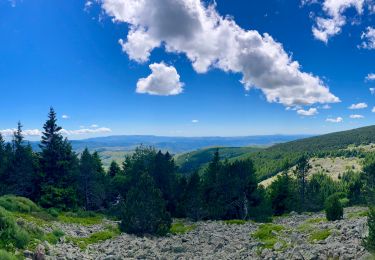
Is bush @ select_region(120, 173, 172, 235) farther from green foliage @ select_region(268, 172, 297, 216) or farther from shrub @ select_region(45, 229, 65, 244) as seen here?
green foliage @ select_region(268, 172, 297, 216)

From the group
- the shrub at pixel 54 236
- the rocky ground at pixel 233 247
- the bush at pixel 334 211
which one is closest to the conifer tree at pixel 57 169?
the rocky ground at pixel 233 247

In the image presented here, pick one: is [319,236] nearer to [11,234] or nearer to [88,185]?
[11,234]

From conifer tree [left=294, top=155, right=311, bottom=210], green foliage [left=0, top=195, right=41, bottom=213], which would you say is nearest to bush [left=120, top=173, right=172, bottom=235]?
green foliage [left=0, top=195, right=41, bottom=213]

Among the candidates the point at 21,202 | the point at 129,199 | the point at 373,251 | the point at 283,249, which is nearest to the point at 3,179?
the point at 21,202

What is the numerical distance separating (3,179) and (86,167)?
49.5ft

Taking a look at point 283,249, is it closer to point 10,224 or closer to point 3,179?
point 10,224

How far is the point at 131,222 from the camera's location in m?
41.5

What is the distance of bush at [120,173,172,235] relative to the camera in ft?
135

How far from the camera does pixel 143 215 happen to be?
4116cm

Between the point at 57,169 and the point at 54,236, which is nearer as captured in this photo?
the point at 54,236

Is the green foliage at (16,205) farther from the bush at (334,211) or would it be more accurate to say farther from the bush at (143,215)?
the bush at (334,211)

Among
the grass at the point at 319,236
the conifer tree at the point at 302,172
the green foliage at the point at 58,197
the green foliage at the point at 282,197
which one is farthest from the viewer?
the conifer tree at the point at 302,172

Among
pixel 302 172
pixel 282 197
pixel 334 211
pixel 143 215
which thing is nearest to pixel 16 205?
pixel 143 215

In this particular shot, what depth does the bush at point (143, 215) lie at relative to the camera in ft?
135
